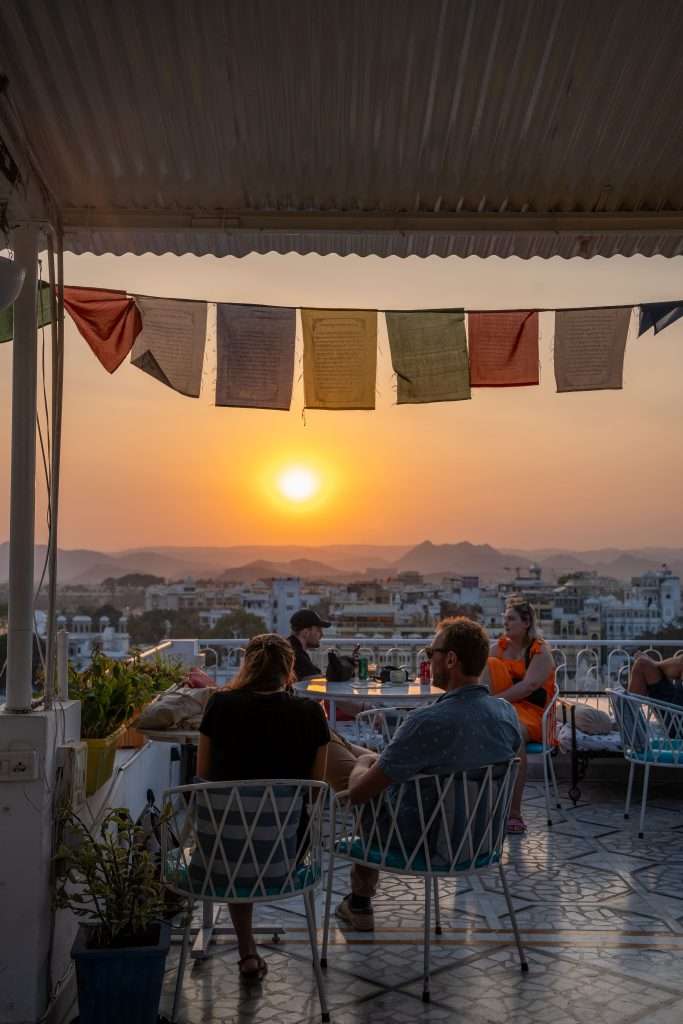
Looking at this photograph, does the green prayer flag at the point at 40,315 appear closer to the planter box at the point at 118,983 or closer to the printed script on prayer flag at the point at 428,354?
the printed script on prayer flag at the point at 428,354

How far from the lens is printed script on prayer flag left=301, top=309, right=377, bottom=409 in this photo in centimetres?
427

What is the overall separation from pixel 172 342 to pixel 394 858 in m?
2.19

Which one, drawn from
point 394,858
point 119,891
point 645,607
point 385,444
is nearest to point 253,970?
point 394,858

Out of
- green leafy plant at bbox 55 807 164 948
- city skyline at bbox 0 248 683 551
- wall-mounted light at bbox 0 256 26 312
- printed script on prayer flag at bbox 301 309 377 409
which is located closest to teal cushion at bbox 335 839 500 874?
green leafy plant at bbox 55 807 164 948

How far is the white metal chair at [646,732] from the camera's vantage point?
5121 millimetres

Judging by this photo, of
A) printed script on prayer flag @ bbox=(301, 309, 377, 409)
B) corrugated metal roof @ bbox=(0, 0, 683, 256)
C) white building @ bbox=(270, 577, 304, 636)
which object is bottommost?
white building @ bbox=(270, 577, 304, 636)

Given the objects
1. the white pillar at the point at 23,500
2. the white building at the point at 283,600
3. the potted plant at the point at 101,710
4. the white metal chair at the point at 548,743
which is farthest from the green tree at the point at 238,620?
the white pillar at the point at 23,500

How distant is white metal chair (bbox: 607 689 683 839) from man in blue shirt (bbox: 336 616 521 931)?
2.01 metres

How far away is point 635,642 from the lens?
7.93m

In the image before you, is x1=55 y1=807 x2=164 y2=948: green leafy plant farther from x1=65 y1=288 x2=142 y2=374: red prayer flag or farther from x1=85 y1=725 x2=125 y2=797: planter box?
x1=65 y1=288 x2=142 y2=374: red prayer flag

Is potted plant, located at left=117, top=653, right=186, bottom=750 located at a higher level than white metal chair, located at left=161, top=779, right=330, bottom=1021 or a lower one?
higher

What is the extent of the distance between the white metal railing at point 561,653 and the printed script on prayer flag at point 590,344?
3.60m

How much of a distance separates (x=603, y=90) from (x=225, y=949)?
3028 millimetres

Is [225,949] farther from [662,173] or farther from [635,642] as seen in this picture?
[635,642]
